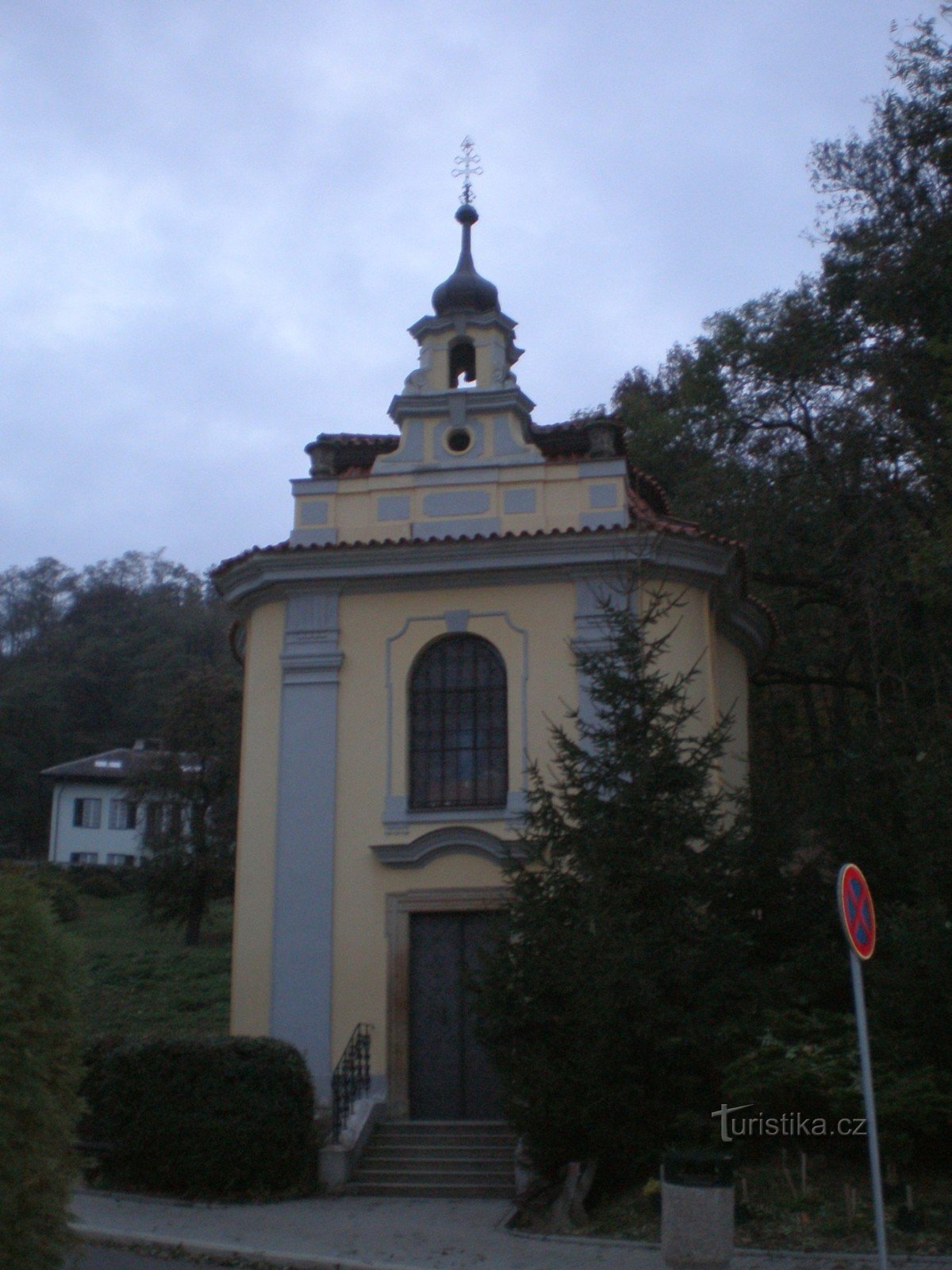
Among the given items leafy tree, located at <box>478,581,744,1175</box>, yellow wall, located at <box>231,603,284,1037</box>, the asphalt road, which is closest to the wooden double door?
yellow wall, located at <box>231,603,284,1037</box>

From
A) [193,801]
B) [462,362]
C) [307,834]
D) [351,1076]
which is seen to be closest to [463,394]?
[462,362]

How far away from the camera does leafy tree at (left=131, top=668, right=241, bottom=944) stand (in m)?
33.3

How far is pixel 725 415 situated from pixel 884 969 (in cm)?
1420

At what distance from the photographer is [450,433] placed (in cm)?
1747

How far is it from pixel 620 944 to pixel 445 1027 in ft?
16.5

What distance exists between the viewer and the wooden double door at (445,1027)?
15.1 metres

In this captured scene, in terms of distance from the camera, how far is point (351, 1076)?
14.9m

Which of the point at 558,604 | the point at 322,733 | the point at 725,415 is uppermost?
the point at 725,415

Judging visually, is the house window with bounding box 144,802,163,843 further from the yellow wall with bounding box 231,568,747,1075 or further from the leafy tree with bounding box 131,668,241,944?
the yellow wall with bounding box 231,568,747,1075

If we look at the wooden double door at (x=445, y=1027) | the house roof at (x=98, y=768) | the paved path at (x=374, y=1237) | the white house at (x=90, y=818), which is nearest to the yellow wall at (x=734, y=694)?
the wooden double door at (x=445, y=1027)

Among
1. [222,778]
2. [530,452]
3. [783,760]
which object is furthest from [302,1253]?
[222,778]

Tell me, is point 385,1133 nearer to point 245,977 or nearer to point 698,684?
point 245,977

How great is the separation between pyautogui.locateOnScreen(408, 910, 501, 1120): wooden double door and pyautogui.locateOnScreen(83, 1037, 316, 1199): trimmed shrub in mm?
1803

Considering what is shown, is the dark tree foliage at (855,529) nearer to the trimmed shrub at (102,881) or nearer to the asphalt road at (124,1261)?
the asphalt road at (124,1261)
